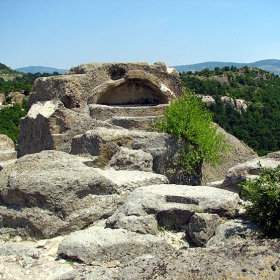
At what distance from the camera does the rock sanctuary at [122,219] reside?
13.4 ft

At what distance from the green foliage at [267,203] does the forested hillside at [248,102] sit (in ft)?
93.6

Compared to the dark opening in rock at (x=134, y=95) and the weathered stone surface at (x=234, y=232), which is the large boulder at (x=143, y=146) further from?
the weathered stone surface at (x=234, y=232)

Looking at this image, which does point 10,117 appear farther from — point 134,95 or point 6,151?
point 134,95

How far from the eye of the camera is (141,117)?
1037cm

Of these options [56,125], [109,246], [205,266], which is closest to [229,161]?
[56,125]

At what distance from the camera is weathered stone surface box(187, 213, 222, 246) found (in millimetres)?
5152

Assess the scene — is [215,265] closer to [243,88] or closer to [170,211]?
[170,211]

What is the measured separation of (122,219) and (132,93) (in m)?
6.66

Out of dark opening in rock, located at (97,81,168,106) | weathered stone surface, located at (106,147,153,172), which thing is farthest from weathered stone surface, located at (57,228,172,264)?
dark opening in rock, located at (97,81,168,106)

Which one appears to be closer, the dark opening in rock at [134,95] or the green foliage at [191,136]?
the green foliage at [191,136]

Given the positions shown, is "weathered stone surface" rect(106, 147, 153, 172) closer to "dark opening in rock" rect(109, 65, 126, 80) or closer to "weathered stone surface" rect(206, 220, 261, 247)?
"weathered stone surface" rect(206, 220, 261, 247)

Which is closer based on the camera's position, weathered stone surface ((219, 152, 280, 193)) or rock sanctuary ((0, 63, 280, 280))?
rock sanctuary ((0, 63, 280, 280))

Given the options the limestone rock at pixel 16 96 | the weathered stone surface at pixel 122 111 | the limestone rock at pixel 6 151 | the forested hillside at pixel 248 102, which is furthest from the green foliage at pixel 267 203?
the limestone rock at pixel 16 96

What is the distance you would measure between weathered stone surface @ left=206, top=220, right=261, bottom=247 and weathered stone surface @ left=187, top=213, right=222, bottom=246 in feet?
0.29
